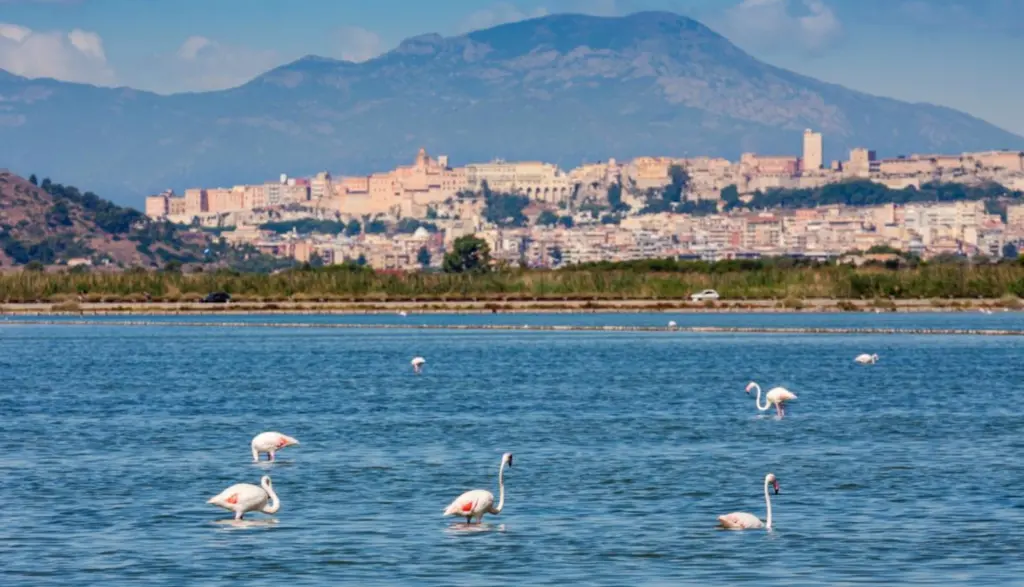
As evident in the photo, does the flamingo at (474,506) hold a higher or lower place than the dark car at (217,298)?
lower

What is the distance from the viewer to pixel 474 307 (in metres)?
105

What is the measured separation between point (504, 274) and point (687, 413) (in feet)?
260

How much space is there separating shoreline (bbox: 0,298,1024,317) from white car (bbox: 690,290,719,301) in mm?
990

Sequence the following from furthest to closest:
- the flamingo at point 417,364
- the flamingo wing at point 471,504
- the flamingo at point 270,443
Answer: the flamingo at point 417,364, the flamingo at point 270,443, the flamingo wing at point 471,504

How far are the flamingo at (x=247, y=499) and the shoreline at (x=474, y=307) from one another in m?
78.9

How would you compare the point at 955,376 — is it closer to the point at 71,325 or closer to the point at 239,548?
the point at 239,548

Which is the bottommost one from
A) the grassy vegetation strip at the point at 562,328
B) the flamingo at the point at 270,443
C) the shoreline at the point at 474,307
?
the flamingo at the point at 270,443

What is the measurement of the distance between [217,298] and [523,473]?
87.2 metres

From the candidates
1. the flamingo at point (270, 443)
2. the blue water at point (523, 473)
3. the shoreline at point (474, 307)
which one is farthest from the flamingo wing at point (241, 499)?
the shoreline at point (474, 307)

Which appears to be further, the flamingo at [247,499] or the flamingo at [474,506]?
the flamingo at [247,499]

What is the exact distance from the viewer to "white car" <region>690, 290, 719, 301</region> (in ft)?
351

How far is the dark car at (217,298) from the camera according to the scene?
111756 mm

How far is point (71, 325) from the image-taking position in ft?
295

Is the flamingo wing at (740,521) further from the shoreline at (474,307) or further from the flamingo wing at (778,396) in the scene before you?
the shoreline at (474,307)
